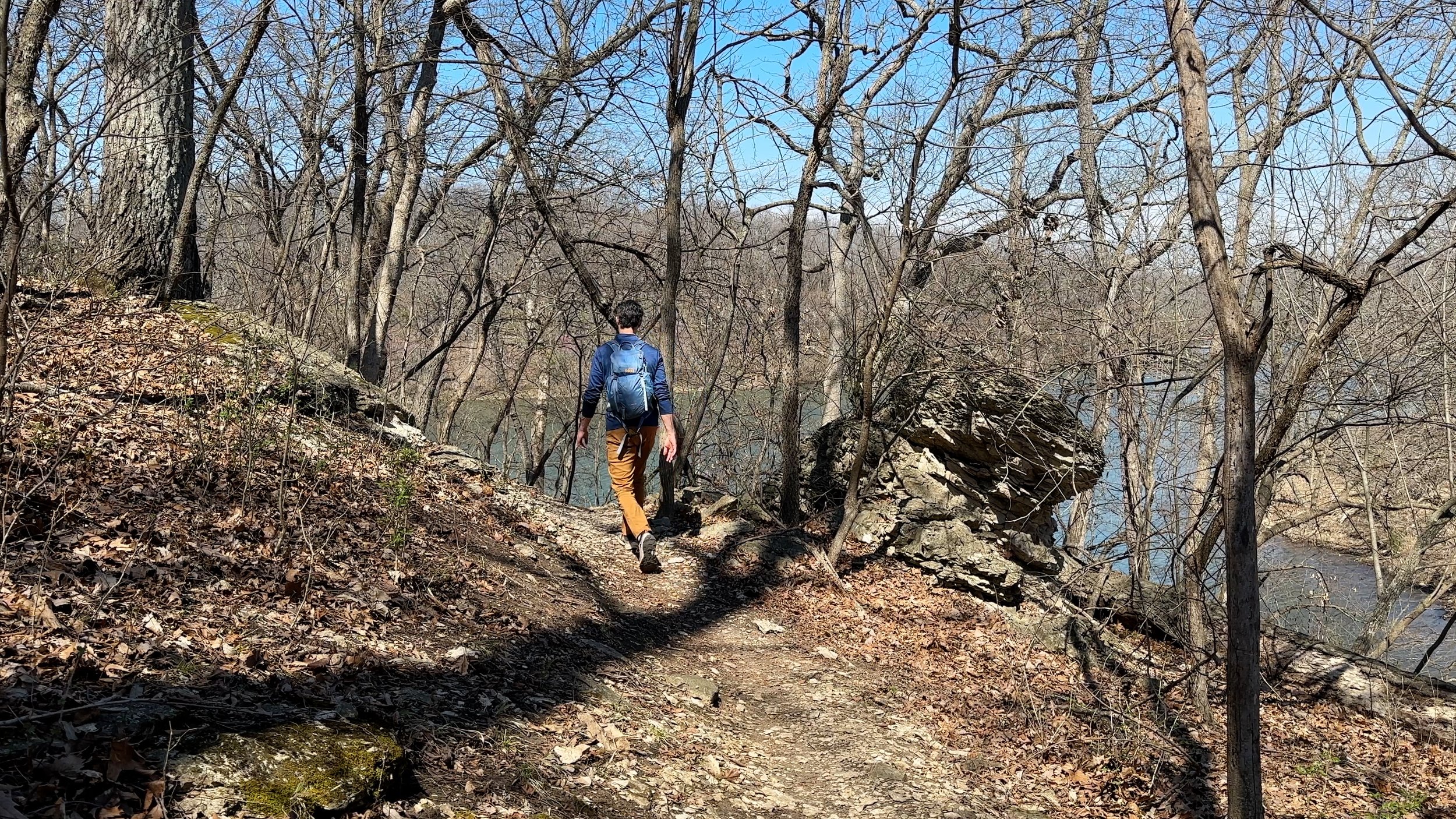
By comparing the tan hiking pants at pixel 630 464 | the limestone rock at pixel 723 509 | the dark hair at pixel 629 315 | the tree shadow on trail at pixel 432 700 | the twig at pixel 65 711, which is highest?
the dark hair at pixel 629 315

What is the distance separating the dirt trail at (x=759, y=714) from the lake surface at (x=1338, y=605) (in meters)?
4.07

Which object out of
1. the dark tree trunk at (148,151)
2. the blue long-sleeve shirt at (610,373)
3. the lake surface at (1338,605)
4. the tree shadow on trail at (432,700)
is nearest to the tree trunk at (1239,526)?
the tree shadow on trail at (432,700)

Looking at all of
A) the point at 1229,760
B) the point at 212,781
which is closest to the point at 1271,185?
the point at 1229,760

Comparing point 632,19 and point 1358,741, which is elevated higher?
point 632,19

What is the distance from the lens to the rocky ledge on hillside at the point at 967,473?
891cm

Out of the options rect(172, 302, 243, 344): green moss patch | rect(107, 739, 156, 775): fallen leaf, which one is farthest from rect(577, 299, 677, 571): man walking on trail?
rect(107, 739, 156, 775): fallen leaf

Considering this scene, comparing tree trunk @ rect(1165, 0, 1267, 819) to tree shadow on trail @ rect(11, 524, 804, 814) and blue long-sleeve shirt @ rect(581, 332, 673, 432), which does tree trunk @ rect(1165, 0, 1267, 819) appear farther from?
blue long-sleeve shirt @ rect(581, 332, 673, 432)

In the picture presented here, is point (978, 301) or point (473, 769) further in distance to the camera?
point (978, 301)

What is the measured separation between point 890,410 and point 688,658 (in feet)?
14.8

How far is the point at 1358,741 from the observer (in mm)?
7590

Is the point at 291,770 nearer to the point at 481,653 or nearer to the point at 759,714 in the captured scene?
the point at 481,653

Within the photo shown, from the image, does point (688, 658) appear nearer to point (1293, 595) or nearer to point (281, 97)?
point (281, 97)

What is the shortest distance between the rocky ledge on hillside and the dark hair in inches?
113

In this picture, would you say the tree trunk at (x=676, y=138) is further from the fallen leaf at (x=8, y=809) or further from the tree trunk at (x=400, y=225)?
the fallen leaf at (x=8, y=809)
